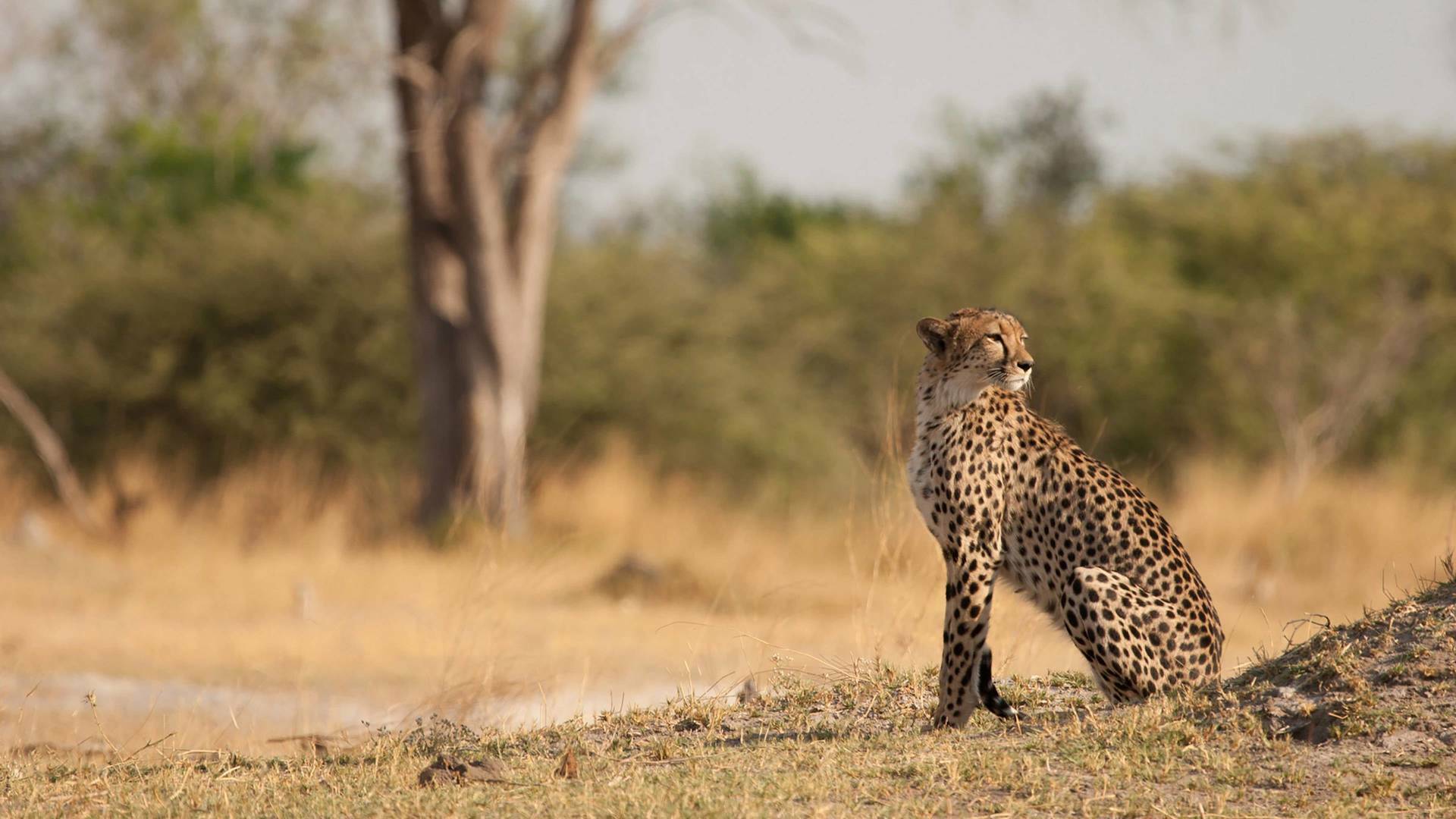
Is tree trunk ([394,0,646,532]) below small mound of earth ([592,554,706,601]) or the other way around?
the other way around

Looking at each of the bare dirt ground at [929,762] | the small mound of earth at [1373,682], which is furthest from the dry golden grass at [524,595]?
the small mound of earth at [1373,682]

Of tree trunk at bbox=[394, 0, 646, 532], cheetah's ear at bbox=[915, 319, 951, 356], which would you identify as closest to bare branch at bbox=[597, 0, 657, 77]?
tree trunk at bbox=[394, 0, 646, 532]

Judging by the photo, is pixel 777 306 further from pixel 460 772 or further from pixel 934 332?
pixel 460 772

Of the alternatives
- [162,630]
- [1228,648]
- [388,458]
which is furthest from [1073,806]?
[388,458]

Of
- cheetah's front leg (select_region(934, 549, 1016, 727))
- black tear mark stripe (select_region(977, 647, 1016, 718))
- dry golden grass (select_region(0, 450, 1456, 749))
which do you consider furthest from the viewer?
dry golden grass (select_region(0, 450, 1456, 749))

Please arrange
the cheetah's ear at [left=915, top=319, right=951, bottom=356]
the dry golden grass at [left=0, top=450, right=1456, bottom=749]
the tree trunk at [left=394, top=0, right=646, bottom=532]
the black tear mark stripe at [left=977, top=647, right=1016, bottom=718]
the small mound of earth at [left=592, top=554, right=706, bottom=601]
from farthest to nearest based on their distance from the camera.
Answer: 1. the tree trunk at [left=394, top=0, right=646, bottom=532]
2. the small mound of earth at [left=592, top=554, right=706, bottom=601]
3. the dry golden grass at [left=0, top=450, right=1456, bottom=749]
4. the cheetah's ear at [left=915, top=319, right=951, bottom=356]
5. the black tear mark stripe at [left=977, top=647, right=1016, bottom=718]

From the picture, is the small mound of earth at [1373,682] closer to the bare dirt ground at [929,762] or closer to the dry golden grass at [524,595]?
the bare dirt ground at [929,762]

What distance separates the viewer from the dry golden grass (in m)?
6.38

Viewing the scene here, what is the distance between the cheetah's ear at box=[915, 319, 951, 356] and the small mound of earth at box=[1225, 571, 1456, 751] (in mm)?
1313

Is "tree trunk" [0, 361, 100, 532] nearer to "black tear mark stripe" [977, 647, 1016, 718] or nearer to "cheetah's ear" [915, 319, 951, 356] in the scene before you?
"cheetah's ear" [915, 319, 951, 356]

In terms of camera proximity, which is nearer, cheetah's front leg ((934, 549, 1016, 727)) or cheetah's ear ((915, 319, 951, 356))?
cheetah's front leg ((934, 549, 1016, 727))

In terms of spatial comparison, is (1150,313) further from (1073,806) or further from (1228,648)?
(1073,806)

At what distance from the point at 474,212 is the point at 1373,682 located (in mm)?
9423

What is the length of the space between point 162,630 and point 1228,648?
587 cm
